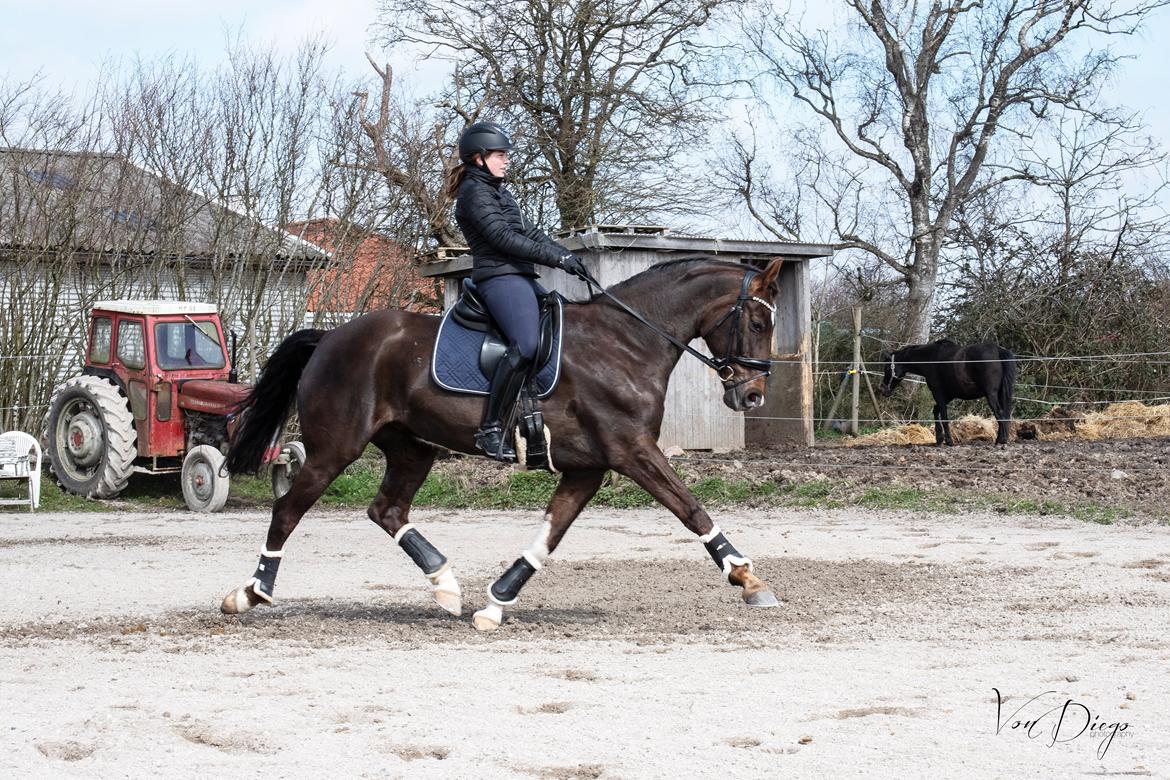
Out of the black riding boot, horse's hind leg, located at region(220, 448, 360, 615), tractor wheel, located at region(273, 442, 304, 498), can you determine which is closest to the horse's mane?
the black riding boot

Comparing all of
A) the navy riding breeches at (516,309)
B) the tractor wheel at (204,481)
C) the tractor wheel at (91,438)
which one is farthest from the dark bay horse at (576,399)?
the tractor wheel at (91,438)

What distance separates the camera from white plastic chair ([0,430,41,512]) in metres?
15.2

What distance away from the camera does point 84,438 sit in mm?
15828

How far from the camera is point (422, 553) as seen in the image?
306 inches

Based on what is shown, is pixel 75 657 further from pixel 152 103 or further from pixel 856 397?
pixel 856 397

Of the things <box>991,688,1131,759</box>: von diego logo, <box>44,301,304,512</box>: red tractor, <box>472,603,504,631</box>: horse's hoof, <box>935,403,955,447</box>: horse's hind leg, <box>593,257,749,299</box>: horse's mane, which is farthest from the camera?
<box>935,403,955,447</box>: horse's hind leg

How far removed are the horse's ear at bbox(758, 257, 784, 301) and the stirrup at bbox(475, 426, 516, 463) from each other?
5.85 ft

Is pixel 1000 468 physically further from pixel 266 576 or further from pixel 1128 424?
pixel 266 576

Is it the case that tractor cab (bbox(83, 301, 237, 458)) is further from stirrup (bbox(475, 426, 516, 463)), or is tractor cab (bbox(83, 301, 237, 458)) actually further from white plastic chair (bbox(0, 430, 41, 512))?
stirrup (bbox(475, 426, 516, 463))

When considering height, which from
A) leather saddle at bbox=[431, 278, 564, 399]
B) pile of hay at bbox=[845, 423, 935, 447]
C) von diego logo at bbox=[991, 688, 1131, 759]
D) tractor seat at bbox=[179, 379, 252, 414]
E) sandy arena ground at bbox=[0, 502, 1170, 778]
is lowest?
sandy arena ground at bbox=[0, 502, 1170, 778]

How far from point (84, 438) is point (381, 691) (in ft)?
37.8

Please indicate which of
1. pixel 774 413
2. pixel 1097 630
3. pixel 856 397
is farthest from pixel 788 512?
pixel 856 397

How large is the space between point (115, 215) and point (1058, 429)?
15741mm

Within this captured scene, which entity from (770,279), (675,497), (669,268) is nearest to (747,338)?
(770,279)
